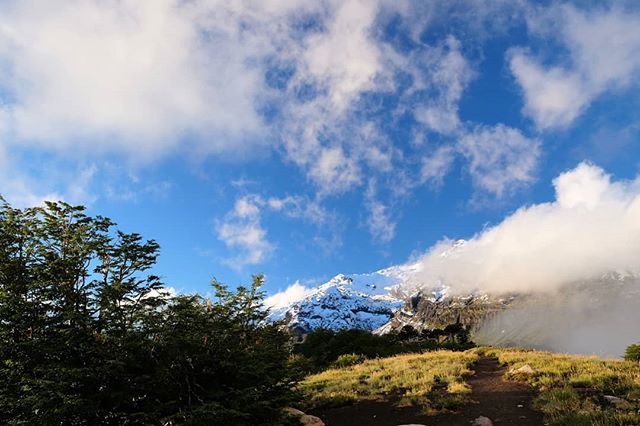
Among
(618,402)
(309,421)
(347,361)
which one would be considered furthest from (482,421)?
(347,361)

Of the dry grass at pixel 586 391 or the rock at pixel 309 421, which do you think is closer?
the dry grass at pixel 586 391

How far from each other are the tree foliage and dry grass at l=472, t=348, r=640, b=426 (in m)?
8.56

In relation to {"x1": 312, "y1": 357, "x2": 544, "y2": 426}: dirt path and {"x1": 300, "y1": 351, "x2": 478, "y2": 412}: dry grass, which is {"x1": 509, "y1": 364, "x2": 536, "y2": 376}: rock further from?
{"x1": 300, "y1": 351, "x2": 478, "y2": 412}: dry grass

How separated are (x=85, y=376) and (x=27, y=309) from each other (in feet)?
10.5

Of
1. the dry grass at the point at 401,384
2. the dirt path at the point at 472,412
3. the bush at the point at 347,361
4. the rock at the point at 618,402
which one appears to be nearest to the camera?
the rock at the point at 618,402

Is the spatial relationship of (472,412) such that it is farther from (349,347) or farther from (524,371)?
(349,347)

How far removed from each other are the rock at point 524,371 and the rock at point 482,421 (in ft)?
23.8

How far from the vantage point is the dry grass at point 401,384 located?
17000 mm

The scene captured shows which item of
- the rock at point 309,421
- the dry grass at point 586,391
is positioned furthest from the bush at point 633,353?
the rock at point 309,421

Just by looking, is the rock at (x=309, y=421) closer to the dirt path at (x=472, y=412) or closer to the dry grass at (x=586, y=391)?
the dirt path at (x=472, y=412)

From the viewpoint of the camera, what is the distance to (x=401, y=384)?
19.9m

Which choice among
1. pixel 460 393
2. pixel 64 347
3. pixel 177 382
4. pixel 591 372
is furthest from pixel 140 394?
pixel 591 372

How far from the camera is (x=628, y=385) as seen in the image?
15.5m

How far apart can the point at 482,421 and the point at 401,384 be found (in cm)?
678
